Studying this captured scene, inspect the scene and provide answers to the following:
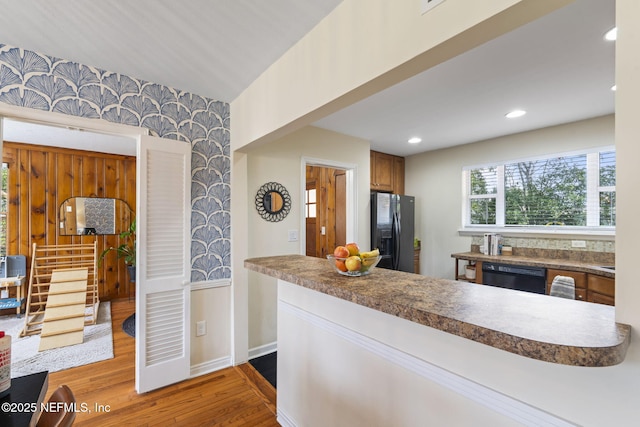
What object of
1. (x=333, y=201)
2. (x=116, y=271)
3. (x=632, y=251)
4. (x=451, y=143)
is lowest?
(x=116, y=271)

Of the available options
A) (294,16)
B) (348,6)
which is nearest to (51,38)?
(294,16)

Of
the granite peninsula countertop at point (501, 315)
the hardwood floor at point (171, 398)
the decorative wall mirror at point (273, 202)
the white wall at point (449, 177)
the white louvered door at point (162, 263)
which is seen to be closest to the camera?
the granite peninsula countertop at point (501, 315)

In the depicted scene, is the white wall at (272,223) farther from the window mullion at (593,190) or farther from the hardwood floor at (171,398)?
the window mullion at (593,190)

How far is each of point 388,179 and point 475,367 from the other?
12.6 ft

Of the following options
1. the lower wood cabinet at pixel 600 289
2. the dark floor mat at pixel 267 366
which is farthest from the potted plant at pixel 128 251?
the lower wood cabinet at pixel 600 289

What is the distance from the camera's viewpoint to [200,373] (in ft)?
8.44

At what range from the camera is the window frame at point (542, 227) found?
308 centimetres

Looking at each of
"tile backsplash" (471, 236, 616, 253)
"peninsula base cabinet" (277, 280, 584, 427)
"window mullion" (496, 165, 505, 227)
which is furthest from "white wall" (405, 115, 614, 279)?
"peninsula base cabinet" (277, 280, 584, 427)

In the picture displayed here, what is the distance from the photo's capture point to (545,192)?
137 inches

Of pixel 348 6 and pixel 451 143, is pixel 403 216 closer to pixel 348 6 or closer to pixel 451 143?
pixel 451 143

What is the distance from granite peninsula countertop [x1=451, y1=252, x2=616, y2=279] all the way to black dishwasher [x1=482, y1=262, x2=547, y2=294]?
0.18ft

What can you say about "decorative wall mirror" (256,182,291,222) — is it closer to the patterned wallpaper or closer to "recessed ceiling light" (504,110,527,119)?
the patterned wallpaper

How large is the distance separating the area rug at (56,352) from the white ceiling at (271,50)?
265 cm

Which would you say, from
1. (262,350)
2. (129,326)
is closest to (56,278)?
(129,326)
